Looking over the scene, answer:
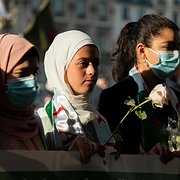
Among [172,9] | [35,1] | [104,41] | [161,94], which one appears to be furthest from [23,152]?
[172,9]

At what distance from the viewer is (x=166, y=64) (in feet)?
14.8

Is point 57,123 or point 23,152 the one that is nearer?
point 23,152

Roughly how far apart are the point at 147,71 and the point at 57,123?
843 millimetres

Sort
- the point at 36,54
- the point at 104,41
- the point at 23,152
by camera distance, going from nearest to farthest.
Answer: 1. the point at 23,152
2. the point at 36,54
3. the point at 104,41

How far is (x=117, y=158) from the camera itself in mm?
3771

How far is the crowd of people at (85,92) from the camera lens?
364 cm

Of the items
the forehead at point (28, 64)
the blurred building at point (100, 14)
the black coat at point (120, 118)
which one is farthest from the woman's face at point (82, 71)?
the blurred building at point (100, 14)

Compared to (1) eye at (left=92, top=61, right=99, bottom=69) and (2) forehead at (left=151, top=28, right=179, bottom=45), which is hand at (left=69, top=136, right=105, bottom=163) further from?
(2) forehead at (left=151, top=28, right=179, bottom=45)

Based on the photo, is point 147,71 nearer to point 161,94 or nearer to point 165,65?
point 165,65

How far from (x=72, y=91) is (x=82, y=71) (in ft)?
0.35

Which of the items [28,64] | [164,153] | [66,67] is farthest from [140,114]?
[28,64]

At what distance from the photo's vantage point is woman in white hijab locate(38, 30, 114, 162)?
3871mm

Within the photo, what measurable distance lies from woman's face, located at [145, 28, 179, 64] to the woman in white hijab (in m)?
0.61

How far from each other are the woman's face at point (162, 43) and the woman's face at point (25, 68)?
0.96 meters
